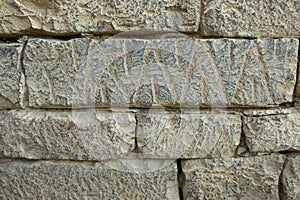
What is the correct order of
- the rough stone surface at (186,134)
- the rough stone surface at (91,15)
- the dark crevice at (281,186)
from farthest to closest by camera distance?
the dark crevice at (281,186), the rough stone surface at (186,134), the rough stone surface at (91,15)

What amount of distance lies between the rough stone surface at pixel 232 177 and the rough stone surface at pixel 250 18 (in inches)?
30.7

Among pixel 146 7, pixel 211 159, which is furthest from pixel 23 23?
pixel 211 159

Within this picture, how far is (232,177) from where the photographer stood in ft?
6.79

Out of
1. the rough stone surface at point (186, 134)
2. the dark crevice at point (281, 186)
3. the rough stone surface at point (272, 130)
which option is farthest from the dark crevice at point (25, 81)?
the dark crevice at point (281, 186)

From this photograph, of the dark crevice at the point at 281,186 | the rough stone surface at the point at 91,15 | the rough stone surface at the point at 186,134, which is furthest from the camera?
the dark crevice at the point at 281,186

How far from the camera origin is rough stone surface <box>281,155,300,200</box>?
2.08m

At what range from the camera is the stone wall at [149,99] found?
75.4 inches

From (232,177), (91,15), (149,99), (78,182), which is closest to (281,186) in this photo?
(232,177)

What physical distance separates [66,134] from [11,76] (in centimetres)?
47

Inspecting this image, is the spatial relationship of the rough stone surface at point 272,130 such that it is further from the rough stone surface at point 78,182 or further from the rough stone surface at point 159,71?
the rough stone surface at point 78,182

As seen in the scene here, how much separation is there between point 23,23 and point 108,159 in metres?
0.95

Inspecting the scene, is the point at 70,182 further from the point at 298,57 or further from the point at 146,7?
the point at 298,57

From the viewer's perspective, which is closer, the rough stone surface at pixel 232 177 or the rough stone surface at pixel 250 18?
the rough stone surface at pixel 250 18

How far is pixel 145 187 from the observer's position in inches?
80.7
